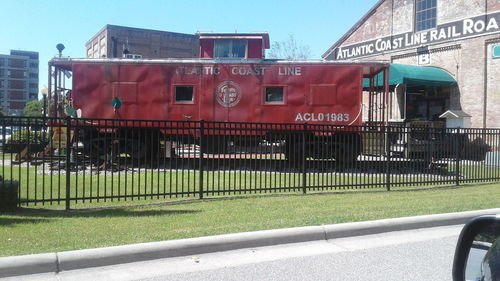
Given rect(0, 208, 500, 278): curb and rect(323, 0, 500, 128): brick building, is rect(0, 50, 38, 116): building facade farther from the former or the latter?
rect(0, 208, 500, 278): curb

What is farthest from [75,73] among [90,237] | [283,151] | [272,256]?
[272,256]

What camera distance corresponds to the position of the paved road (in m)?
4.84

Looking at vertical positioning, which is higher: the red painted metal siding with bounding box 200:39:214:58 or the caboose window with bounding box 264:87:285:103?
the red painted metal siding with bounding box 200:39:214:58

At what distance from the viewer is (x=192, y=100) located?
15.1 metres

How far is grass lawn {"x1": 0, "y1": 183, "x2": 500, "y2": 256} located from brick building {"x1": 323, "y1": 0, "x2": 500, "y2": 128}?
12825 mm

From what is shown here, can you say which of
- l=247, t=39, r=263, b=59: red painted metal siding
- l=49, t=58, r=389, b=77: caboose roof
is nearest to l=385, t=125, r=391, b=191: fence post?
l=49, t=58, r=389, b=77: caboose roof

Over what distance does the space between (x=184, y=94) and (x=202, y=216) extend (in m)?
8.42

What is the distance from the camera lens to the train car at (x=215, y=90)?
14.8 m

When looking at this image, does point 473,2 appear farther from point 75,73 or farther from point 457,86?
point 75,73

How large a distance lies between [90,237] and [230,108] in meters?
9.62

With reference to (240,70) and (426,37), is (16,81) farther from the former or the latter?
(240,70)

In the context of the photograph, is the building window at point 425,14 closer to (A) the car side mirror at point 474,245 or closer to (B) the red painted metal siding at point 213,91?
(B) the red painted metal siding at point 213,91

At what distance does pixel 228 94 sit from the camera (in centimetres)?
1499

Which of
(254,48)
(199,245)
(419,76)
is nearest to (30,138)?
(254,48)
